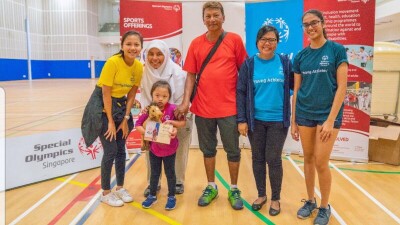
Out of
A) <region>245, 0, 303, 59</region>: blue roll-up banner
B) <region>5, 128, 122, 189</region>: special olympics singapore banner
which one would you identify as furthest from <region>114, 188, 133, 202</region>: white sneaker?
<region>245, 0, 303, 59</region>: blue roll-up banner

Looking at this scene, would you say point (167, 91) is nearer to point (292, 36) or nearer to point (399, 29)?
point (292, 36)

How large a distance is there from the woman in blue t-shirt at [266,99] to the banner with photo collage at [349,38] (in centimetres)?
206

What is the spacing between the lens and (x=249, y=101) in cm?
270

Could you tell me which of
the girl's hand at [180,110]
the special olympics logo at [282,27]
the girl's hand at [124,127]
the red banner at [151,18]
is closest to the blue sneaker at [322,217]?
the girl's hand at [180,110]

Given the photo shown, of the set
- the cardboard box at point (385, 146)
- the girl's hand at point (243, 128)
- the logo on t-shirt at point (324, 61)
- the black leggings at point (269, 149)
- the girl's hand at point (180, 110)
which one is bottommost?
the cardboard box at point (385, 146)

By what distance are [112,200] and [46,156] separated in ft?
3.89

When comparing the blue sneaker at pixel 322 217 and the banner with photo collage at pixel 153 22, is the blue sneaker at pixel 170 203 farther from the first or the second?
the banner with photo collage at pixel 153 22

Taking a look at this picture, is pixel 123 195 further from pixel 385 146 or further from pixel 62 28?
pixel 62 28

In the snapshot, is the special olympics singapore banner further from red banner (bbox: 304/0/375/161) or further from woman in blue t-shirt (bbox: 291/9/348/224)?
red banner (bbox: 304/0/375/161)

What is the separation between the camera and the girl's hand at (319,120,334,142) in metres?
2.35

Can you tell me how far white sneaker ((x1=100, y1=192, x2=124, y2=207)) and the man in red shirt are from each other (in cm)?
99

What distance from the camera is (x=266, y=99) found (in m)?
2.67

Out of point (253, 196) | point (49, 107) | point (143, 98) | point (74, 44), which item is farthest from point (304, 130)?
point (74, 44)

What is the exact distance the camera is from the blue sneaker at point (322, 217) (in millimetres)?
2586
